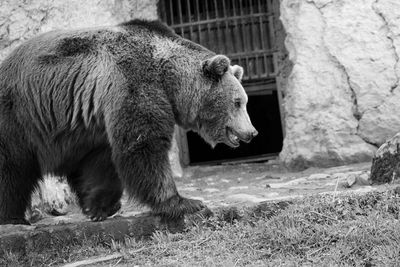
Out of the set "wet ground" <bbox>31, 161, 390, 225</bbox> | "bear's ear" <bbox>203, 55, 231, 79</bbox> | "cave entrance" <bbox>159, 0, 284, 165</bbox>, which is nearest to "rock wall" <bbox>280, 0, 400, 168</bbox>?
"wet ground" <bbox>31, 161, 390, 225</bbox>

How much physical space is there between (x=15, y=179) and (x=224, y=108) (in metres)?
1.82

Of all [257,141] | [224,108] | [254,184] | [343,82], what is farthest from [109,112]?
[257,141]

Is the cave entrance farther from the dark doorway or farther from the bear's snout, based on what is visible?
the bear's snout

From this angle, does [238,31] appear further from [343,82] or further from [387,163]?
[387,163]

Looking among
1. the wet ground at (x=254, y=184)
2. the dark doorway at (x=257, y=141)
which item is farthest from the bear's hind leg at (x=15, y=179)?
the dark doorway at (x=257, y=141)

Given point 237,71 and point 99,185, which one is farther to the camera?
point 237,71

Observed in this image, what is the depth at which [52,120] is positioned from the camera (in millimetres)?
5777

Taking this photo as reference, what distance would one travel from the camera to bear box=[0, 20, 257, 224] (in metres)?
5.50

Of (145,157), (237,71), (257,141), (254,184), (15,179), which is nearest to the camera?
(145,157)

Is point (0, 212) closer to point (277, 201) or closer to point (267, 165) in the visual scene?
point (277, 201)

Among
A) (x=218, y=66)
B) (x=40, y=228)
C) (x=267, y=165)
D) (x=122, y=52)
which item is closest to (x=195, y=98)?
(x=218, y=66)

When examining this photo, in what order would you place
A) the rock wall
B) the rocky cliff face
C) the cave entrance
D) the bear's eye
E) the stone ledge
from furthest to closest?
the cave entrance < the rocky cliff face < the rock wall < the bear's eye < the stone ledge

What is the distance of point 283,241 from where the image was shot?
4.93 metres

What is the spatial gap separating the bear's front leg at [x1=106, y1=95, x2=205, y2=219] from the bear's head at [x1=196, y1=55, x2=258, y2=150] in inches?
24.9
